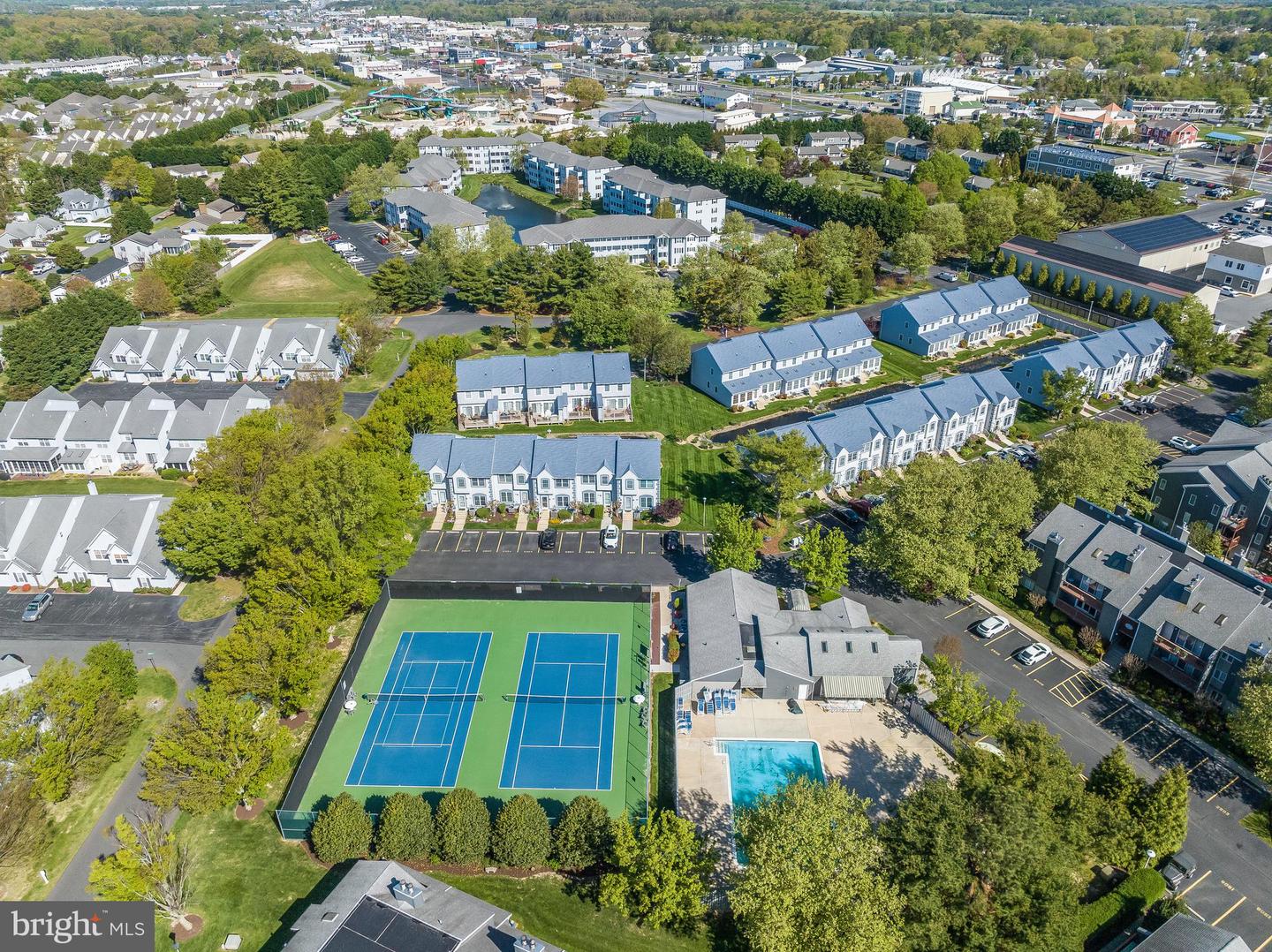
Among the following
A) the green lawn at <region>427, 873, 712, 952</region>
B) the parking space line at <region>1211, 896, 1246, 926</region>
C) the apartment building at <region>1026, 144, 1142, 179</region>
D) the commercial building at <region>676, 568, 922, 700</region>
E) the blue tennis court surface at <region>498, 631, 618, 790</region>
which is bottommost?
the blue tennis court surface at <region>498, 631, 618, 790</region>

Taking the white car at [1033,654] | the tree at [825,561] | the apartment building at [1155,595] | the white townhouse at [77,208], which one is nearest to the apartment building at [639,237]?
the tree at [825,561]

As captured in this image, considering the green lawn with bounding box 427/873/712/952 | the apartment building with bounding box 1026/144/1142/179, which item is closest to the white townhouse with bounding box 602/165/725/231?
the apartment building with bounding box 1026/144/1142/179

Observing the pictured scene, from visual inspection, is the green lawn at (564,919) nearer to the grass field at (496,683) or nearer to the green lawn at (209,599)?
the grass field at (496,683)

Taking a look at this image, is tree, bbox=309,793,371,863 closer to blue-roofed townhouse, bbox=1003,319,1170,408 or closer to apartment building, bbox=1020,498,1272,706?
apartment building, bbox=1020,498,1272,706

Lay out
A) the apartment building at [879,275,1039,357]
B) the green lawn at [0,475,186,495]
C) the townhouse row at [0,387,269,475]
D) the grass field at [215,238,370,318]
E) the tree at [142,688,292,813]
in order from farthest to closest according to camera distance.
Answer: the grass field at [215,238,370,318] → the apartment building at [879,275,1039,357] → the townhouse row at [0,387,269,475] → the green lawn at [0,475,186,495] → the tree at [142,688,292,813]

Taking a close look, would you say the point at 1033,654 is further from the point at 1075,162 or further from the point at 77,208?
the point at 77,208

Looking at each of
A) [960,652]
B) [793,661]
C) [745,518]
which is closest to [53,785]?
[793,661]
